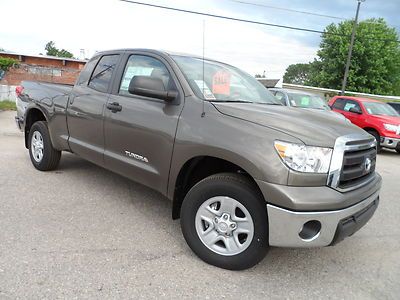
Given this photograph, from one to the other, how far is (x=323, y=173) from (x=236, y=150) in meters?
0.66

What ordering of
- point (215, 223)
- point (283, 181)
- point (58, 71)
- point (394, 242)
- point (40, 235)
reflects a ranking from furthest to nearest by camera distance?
point (58, 71) → point (394, 242) → point (40, 235) → point (215, 223) → point (283, 181)

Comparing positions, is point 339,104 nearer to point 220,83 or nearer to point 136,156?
point 220,83

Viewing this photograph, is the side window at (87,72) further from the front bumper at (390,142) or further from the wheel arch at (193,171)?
the front bumper at (390,142)

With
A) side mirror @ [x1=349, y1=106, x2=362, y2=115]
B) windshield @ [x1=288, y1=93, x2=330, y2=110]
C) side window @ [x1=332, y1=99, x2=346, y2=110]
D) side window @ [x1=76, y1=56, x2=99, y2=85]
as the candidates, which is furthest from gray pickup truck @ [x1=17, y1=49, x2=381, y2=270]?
side window @ [x1=332, y1=99, x2=346, y2=110]

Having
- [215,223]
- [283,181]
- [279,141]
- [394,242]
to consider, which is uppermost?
[279,141]

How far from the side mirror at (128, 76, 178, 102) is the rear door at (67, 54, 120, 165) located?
37.7 inches

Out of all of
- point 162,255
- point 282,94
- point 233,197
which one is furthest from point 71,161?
point 282,94

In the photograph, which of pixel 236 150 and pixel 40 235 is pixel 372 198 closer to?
pixel 236 150

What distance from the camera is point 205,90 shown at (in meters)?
3.52

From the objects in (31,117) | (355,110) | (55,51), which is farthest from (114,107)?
(55,51)

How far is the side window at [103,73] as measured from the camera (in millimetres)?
4375

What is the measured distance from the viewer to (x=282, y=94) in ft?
36.0

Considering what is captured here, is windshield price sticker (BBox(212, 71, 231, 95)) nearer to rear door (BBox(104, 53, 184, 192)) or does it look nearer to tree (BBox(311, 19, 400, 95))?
rear door (BBox(104, 53, 184, 192))

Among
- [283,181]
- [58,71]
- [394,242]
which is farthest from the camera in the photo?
[58,71]
